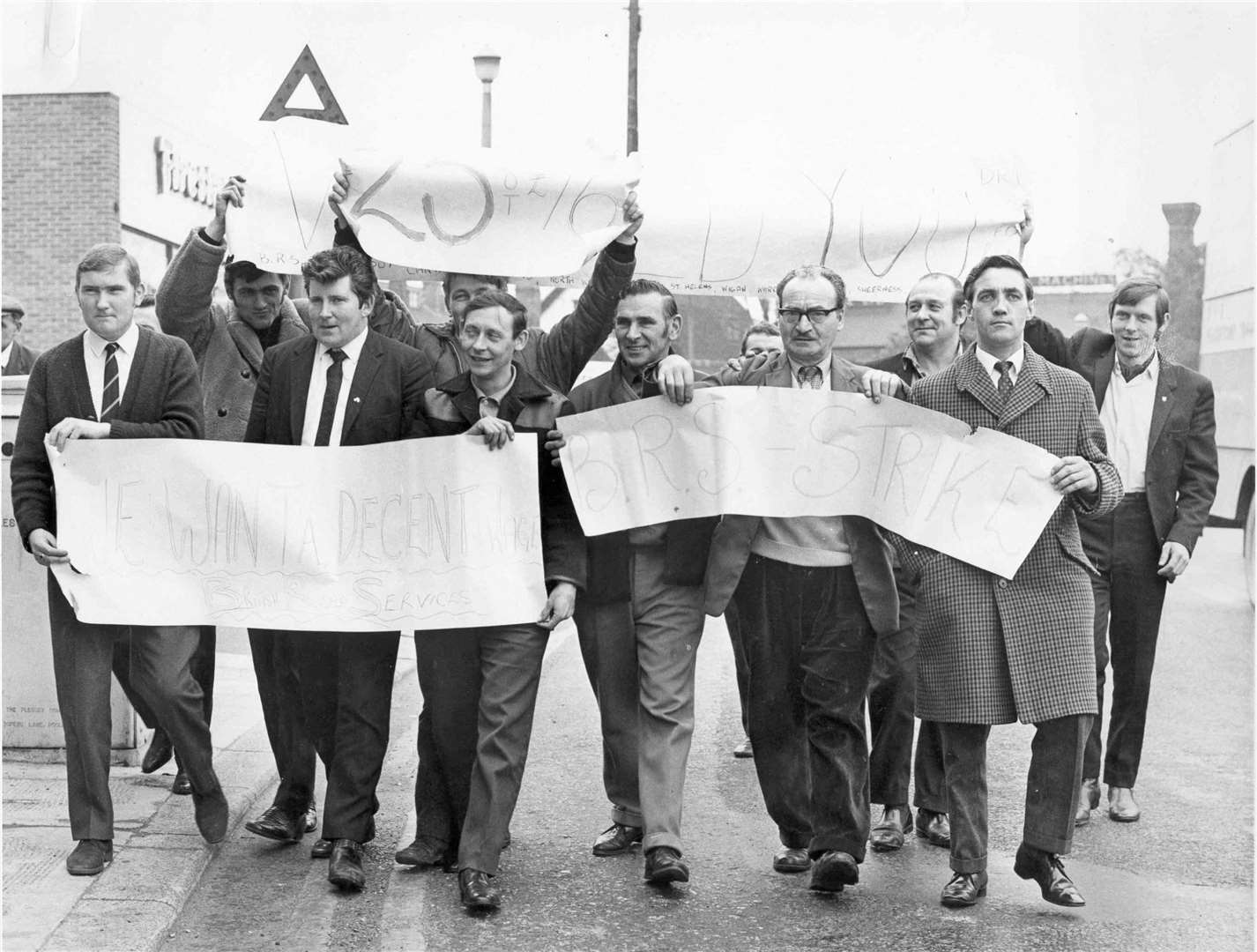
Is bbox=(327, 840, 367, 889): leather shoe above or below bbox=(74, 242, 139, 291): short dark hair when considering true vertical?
below

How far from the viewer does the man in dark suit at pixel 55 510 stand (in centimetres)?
499

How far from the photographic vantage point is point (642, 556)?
5285 mm

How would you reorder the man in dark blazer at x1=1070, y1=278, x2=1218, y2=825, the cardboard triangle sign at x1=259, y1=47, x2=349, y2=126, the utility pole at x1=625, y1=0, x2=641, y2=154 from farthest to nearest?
the utility pole at x1=625, y1=0, x2=641, y2=154 → the cardboard triangle sign at x1=259, y1=47, x2=349, y2=126 → the man in dark blazer at x1=1070, y1=278, x2=1218, y2=825

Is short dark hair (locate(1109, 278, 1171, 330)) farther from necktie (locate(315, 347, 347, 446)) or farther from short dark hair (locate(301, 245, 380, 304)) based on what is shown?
necktie (locate(315, 347, 347, 446))

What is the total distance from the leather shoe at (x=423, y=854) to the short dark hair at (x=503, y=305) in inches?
71.6

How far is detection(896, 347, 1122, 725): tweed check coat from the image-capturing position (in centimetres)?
481

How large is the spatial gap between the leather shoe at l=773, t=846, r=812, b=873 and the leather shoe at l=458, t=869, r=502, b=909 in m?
1.07

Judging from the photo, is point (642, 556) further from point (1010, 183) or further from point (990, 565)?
point (1010, 183)

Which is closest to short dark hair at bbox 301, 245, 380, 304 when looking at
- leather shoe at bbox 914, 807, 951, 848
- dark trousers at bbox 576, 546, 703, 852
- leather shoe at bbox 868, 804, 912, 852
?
dark trousers at bbox 576, 546, 703, 852

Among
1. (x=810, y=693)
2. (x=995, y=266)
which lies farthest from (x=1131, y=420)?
(x=810, y=693)

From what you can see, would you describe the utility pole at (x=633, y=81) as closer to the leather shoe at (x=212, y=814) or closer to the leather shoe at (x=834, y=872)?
the leather shoe at (x=212, y=814)

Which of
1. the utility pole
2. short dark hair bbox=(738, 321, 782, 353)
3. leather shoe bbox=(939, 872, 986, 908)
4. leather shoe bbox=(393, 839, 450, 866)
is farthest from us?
the utility pole

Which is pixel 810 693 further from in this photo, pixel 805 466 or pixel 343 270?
pixel 343 270

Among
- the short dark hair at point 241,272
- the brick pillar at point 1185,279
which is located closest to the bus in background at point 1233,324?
the brick pillar at point 1185,279
